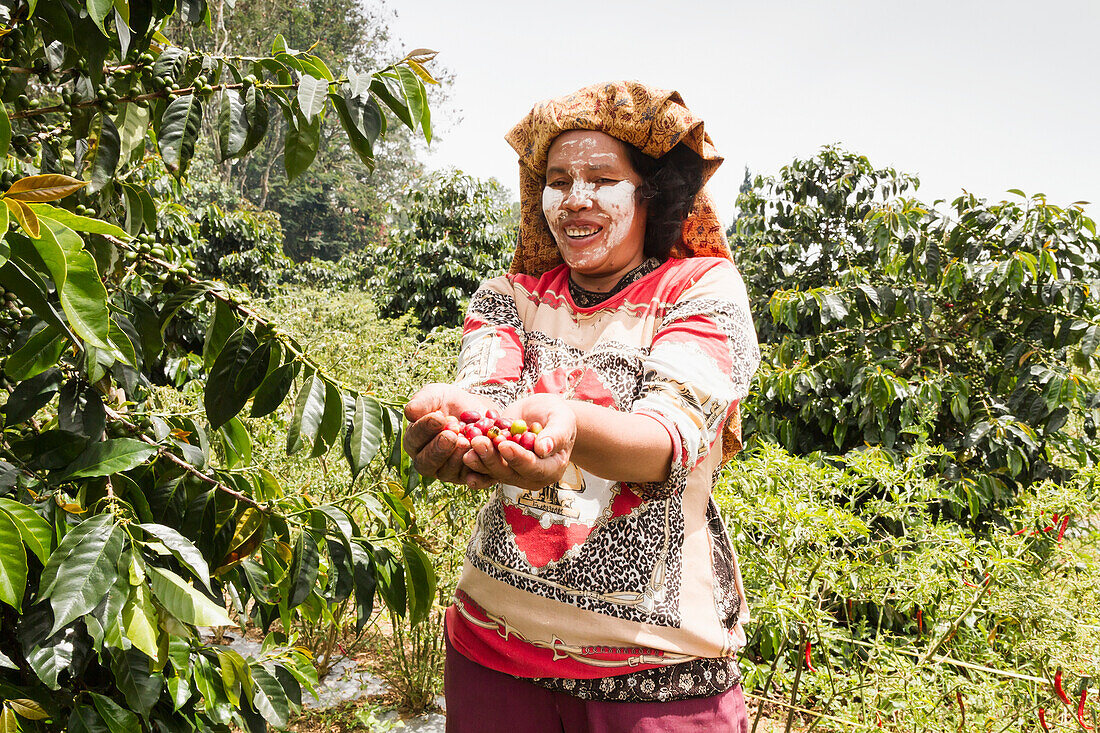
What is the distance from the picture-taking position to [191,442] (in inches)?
57.7

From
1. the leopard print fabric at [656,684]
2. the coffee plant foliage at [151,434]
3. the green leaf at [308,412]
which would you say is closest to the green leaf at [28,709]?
the coffee plant foliage at [151,434]

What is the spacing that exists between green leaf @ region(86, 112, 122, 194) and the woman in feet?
2.24

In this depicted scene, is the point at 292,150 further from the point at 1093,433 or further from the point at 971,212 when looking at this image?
the point at 1093,433

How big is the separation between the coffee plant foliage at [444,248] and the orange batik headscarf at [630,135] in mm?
6557

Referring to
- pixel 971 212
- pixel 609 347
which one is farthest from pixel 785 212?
pixel 609 347

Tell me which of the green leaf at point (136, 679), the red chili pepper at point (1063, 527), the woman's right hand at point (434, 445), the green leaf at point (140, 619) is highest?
the woman's right hand at point (434, 445)

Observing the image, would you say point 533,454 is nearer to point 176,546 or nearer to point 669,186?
point 176,546

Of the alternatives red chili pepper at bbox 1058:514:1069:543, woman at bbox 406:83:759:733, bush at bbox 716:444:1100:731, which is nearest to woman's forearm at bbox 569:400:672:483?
woman at bbox 406:83:759:733

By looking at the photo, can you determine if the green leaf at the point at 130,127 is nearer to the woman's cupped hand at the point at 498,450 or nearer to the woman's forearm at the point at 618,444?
the woman's cupped hand at the point at 498,450

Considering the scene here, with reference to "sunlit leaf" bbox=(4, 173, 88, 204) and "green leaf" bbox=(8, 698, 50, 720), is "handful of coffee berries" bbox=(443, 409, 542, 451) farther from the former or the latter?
"green leaf" bbox=(8, 698, 50, 720)

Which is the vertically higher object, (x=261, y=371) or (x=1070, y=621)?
(x=261, y=371)

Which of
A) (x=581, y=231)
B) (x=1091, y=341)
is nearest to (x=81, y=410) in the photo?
(x=581, y=231)

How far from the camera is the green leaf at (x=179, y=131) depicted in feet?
3.82

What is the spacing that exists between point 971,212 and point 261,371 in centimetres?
339
